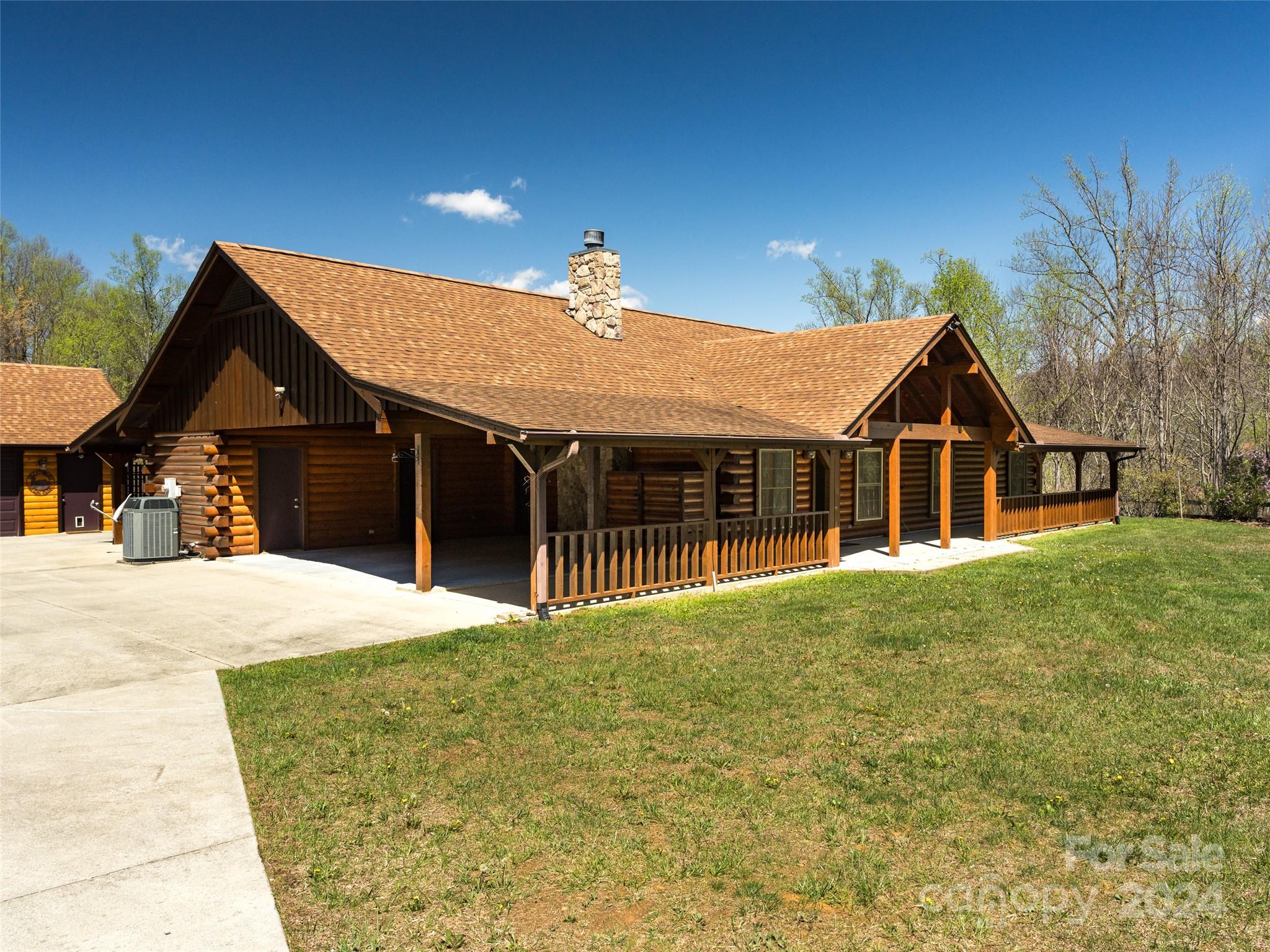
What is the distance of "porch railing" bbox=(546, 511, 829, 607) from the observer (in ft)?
38.5

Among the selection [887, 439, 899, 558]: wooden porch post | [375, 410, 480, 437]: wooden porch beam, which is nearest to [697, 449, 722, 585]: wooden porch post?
[375, 410, 480, 437]: wooden porch beam

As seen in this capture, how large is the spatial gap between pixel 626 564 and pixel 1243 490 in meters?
22.0

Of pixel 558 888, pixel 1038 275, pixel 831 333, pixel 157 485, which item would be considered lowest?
pixel 558 888

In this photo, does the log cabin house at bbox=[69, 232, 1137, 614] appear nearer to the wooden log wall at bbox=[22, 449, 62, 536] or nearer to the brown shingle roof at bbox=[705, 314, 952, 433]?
the brown shingle roof at bbox=[705, 314, 952, 433]

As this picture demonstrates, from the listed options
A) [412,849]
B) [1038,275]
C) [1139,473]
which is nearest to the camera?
[412,849]

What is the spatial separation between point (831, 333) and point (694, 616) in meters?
10.7

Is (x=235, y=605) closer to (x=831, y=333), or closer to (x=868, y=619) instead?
(x=868, y=619)

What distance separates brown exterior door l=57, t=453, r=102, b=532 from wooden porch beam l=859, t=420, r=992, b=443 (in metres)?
20.0

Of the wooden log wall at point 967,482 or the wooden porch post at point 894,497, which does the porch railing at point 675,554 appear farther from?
the wooden log wall at point 967,482

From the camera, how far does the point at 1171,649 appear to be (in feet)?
29.5

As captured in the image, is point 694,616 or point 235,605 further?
point 235,605

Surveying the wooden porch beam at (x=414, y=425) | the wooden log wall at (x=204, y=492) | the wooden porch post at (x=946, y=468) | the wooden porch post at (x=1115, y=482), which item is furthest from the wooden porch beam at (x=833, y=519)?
the wooden porch post at (x=1115, y=482)

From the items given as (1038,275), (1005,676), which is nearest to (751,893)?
(1005,676)

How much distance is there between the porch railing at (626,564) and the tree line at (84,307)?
122 feet
